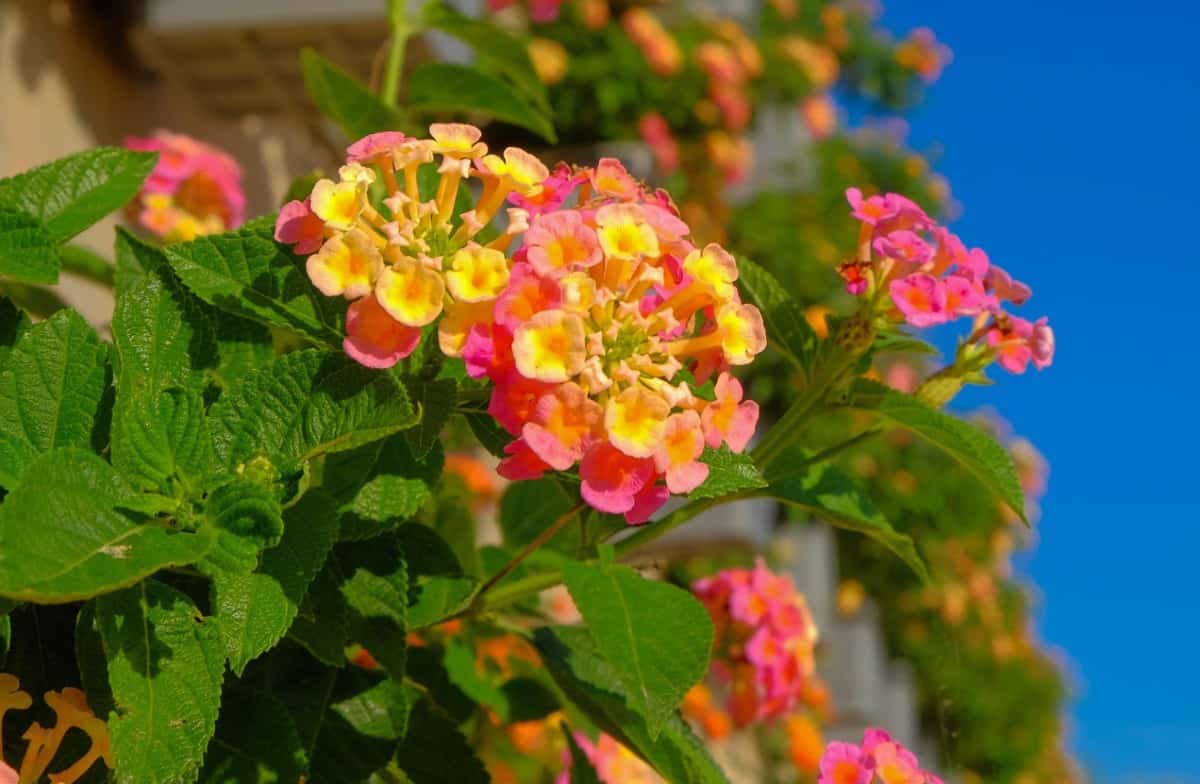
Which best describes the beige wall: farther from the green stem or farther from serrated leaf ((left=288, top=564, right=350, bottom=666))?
serrated leaf ((left=288, top=564, right=350, bottom=666))

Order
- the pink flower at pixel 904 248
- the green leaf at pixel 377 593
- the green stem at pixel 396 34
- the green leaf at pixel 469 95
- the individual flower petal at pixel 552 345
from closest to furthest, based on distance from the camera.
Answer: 1. the individual flower petal at pixel 552 345
2. the green leaf at pixel 377 593
3. the pink flower at pixel 904 248
4. the green leaf at pixel 469 95
5. the green stem at pixel 396 34

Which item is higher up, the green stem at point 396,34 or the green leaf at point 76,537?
the green stem at point 396,34

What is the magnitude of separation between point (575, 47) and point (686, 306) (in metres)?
3.71

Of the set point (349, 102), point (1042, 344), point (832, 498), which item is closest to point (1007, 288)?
point (1042, 344)

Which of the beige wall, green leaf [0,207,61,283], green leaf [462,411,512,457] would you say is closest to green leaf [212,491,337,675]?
green leaf [462,411,512,457]

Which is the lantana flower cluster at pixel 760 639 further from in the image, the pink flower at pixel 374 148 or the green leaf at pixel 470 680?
the pink flower at pixel 374 148

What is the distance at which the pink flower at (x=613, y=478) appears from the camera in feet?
2.10

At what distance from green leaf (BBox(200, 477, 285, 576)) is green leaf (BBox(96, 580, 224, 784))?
0.03 meters

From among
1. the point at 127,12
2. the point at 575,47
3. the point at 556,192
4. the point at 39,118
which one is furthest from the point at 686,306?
the point at 575,47

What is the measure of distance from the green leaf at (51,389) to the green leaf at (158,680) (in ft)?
0.28

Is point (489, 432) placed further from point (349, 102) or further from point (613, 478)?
point (349, 102)

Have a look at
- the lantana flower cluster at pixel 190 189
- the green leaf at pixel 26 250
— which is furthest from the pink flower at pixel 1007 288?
the lantana flower cluster at pixel 190 189

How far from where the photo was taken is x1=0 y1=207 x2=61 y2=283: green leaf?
28.4 inches

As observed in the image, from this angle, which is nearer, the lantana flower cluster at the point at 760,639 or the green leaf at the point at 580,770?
the green leaf at the point at 580,770
